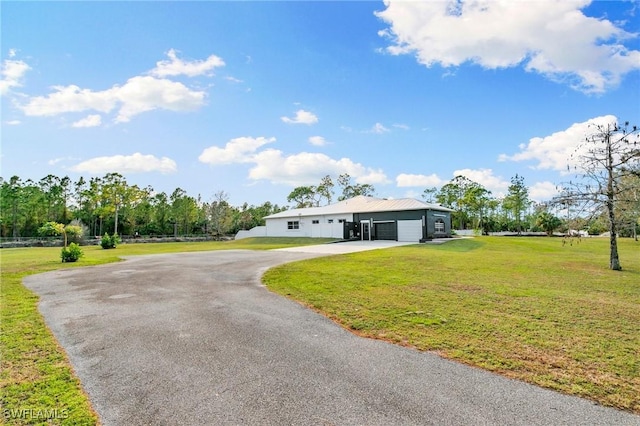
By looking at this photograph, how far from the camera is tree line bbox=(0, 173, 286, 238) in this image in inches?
1513

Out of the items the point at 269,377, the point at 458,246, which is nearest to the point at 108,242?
the point at 458,246

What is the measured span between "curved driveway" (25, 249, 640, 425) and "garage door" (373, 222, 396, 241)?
2235 cm

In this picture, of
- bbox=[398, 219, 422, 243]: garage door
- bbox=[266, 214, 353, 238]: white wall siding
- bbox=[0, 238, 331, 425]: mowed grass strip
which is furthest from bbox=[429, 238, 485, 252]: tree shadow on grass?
bbox=[0, 238, 331, 425]: mowed grass strip

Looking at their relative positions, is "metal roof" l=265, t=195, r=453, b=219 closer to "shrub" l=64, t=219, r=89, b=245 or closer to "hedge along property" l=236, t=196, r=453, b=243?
"hedge along property" l=236, t=196, r=453, b=243

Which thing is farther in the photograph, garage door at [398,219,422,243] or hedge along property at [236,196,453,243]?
hedge along property at [236,196,453,243]

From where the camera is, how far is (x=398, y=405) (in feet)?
9.81

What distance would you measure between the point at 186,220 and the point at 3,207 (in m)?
19.0

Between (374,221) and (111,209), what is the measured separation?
33427 millimetres

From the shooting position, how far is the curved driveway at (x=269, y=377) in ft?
9.34

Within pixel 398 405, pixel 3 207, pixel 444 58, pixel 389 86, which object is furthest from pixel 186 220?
pixel 398 405

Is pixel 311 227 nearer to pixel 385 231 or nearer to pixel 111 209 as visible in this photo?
pixel 385 231

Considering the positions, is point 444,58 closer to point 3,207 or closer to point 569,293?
point 569,293

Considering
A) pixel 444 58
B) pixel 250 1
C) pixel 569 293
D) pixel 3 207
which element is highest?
pixel 250 1

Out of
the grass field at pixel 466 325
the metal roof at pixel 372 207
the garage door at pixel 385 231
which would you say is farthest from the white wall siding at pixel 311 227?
the grass field at pixel 466 325
